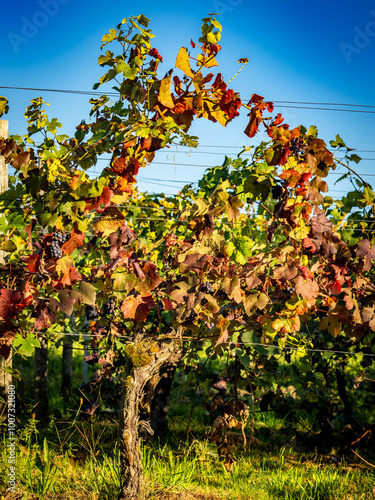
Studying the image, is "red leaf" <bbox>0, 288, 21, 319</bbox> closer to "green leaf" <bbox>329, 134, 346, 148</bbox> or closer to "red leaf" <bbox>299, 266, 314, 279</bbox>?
"red leaf" <bbox>299, 266, 314, 279</bbox>

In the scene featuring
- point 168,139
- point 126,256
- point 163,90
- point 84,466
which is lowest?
point 84,466

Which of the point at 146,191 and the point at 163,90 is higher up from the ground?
the point at 146,191

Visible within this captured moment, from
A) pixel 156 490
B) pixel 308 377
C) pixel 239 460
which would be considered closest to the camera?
pixel 156 490

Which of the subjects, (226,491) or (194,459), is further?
(194,459)

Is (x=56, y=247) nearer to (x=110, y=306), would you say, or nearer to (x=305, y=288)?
(x=305, y=288)

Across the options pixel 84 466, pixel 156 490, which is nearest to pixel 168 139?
pixel 156 490

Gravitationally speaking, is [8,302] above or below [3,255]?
below

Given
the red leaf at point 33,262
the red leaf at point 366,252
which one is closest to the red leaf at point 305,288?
the red leaf at point 366,252

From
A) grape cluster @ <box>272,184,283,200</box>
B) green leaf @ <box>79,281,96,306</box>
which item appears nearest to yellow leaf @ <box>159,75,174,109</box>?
grape cluster @ <box>272,184,283,200</box>

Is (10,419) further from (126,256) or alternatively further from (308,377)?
(308,377)

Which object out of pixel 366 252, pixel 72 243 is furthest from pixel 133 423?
pixel 366 252

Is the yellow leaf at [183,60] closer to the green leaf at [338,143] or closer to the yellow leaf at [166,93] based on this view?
the yellow leaf at [166,93]

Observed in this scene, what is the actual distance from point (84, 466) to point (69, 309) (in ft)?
6.62

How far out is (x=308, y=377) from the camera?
3887 millimetres
